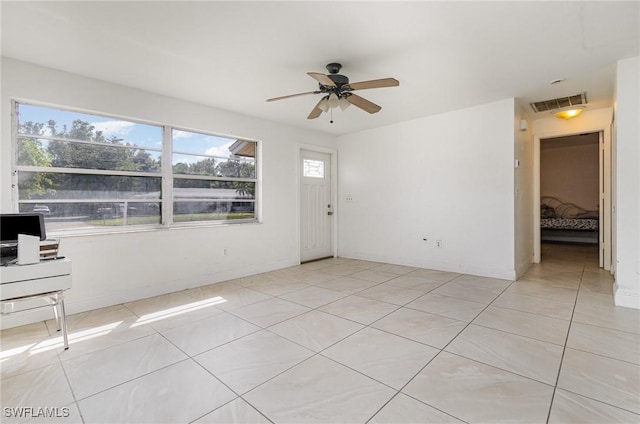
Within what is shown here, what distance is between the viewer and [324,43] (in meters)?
2.59

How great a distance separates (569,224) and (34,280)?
9810 millimetres

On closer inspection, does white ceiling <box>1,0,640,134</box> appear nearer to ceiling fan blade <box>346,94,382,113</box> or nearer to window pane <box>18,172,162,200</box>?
ceiling fan blade <box>346,94,382,113</box>

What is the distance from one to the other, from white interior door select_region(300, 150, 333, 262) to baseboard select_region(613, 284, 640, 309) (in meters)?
4.27

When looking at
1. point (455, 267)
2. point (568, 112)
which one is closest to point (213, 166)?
point (455, 267)

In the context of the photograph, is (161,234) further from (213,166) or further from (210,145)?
(210,145)

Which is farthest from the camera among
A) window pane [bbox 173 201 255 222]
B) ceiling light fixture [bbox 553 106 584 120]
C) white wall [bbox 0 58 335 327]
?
ceiling light fixture [bbox 553 106 584 120]

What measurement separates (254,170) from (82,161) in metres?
2.25

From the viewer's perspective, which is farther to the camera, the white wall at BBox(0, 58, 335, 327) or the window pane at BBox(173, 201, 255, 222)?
the window pane at BBox(173, 201, 255, 222)

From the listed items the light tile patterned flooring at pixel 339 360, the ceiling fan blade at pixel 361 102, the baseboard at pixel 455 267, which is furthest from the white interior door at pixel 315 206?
the ceiling fan blade at pixel 361 102

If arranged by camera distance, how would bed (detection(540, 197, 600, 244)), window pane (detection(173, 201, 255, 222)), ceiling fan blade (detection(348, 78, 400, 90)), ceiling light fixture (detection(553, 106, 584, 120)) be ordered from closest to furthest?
1. ceiling fan blade (detection(348, 78, 400, 90))
2. window pane (detection(173, 201, 255, 222))
3. ceiling light fixture (detection(553, 106, 584, 120))
4. bed (detection(540, 197, 600, 244))

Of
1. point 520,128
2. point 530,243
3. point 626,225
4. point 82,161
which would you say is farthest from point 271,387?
point 530,243

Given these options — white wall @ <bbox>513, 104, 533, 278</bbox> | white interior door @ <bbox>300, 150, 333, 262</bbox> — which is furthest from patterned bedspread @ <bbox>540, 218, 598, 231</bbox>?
white interior door @ <bbox>300, 150, 333, 262</bbox>

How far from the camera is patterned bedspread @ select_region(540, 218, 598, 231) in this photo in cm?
709

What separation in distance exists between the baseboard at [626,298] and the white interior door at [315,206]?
4.27 meters
